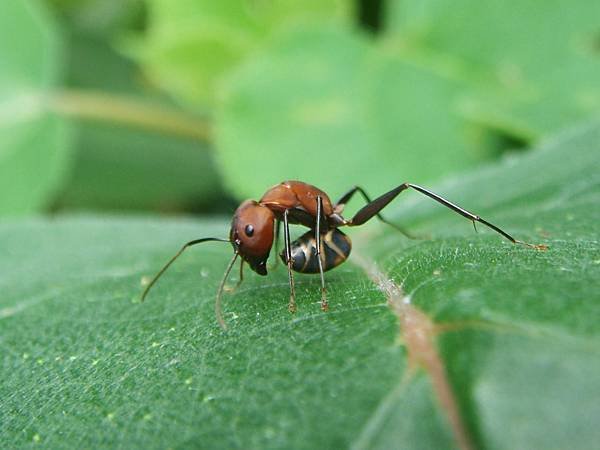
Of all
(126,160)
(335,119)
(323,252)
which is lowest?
(126,160)

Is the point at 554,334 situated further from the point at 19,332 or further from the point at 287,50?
the point at 287,50

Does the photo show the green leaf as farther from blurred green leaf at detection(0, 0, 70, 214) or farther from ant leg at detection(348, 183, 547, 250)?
blurred green leaf at detection(0, 0, 70, 214)

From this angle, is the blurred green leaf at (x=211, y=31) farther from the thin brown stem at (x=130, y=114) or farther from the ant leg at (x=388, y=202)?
the ant leg at (x=388, y=202)

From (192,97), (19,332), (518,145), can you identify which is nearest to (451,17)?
(518,145)

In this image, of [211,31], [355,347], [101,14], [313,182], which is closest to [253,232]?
[355,347]

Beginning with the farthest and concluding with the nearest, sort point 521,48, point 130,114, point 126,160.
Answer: point 126,160 < point 130,114 < point 521,48

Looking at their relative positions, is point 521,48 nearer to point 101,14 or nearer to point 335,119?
point 335,119

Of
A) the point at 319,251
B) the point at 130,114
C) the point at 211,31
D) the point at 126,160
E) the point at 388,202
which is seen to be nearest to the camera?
the point at 319,251
